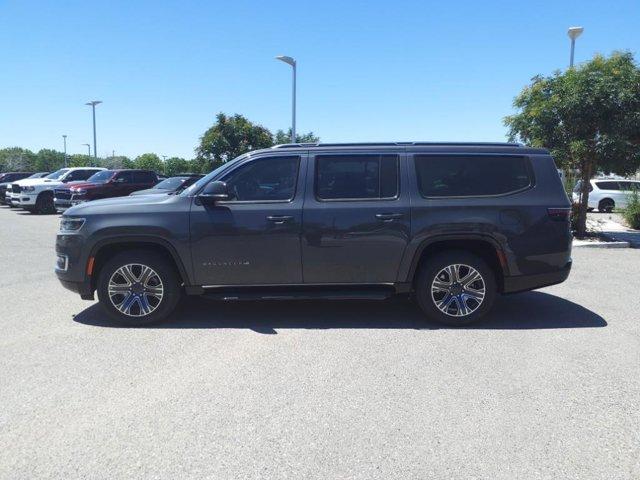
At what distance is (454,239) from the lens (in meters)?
5.67

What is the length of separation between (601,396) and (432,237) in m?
2.23

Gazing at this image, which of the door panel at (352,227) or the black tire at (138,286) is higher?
the door panel at (352,227)

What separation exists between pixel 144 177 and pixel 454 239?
57.3ft

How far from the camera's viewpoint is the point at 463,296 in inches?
225

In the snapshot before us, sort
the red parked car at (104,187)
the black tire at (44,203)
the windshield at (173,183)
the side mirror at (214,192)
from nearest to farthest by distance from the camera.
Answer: the side mirror at (214,192)
the windshield at (173,183)
the red parked car at (104,187)
the black tire at (44,203)

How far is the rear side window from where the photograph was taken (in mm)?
5746

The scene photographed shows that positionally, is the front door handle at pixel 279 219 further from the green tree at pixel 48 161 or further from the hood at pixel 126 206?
the green tree at pixel 48 161

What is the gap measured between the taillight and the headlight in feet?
16.3

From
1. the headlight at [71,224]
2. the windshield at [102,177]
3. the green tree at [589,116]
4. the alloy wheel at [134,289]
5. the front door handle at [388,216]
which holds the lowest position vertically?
the alloy wheel at [134,289]

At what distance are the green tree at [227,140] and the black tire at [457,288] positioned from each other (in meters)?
25.6

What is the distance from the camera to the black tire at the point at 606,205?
23.6 m

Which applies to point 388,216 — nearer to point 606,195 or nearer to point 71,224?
point 71,224

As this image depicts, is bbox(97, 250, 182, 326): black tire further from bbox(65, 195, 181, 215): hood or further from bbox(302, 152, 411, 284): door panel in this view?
bbox(302, 152, 411, 284): door panel

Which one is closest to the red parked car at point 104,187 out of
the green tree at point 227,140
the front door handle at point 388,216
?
the green tree at point 227,140
